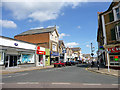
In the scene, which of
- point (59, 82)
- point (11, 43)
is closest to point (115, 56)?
point (59, 82)

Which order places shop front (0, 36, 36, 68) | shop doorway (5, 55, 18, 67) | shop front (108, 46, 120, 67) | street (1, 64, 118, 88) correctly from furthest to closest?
shop doorway (5, 55, 18, 67) → shop front (0, 36, 36, 68) → shop front (108, 46, 120, 67) → street (1, 64, 118, 88)

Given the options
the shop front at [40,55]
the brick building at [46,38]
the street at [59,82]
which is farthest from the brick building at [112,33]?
the brick building at [46,38]

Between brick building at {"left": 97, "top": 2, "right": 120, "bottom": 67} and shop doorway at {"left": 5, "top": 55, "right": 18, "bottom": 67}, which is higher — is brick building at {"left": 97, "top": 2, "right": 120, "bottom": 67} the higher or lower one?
the higher one

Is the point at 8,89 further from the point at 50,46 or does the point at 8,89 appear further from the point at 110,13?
the point at 50,46

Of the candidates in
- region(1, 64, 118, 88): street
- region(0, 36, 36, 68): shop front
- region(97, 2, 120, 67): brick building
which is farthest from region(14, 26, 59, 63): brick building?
region(1, 64, 118, 88): street

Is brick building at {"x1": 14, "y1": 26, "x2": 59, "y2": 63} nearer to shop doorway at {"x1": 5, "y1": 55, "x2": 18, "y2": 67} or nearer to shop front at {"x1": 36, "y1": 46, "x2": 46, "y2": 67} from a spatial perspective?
shop front at {"x1": 36, "y1": 46, "x2": 46, "y2": 67}

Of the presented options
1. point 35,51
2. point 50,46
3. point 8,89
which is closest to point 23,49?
point 35,51

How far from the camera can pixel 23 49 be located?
2502cm

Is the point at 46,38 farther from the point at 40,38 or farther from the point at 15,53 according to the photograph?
the point at 15,53

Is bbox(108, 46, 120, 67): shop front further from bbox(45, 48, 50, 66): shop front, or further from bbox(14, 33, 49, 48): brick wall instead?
bbox(14, 33, 49, 48): brick wall

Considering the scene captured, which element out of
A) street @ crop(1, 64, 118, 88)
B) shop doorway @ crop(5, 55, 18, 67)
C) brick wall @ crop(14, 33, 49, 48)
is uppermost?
brick wall @ crop(14, 33, 49, 48)

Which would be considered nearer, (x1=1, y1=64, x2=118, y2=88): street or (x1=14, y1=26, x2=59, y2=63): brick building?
(x1=1, y1=64, x2=118, y2=88): street

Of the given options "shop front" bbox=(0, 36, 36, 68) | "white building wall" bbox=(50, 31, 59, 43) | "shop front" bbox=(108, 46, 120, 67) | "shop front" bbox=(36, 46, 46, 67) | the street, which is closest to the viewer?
the street

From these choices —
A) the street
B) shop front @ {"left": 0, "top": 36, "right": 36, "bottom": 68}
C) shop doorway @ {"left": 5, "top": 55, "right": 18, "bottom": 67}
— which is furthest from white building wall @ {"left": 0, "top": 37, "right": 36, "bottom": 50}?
the street
